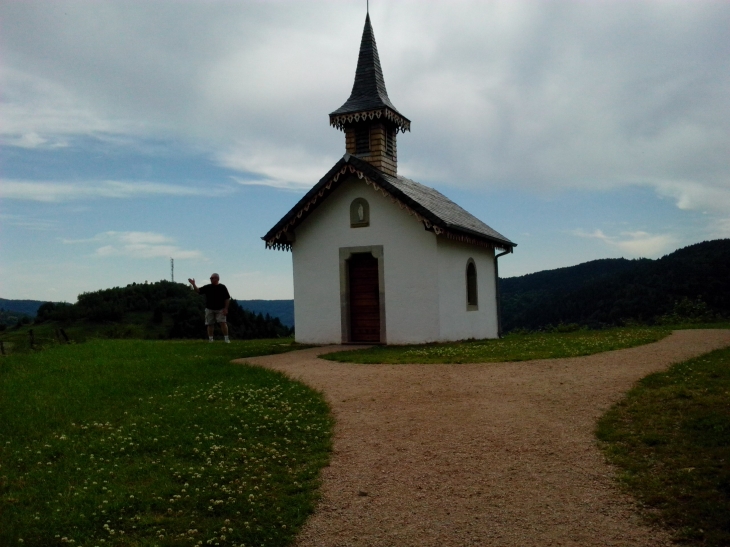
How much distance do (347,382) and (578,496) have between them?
603 centimetres

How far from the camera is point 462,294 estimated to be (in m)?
20.4

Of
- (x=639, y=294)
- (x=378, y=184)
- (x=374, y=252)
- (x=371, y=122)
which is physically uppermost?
(x=371, y=122)

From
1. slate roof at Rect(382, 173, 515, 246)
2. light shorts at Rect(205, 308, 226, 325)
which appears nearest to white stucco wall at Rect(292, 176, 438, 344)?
slate roof at Rect(382, 173, 515, 246)

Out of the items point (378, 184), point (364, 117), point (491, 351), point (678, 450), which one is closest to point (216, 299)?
point (378, 184)

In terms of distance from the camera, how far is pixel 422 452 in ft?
24.8

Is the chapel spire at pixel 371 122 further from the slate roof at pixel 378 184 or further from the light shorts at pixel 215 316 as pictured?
the light shorts at pixel 215 316

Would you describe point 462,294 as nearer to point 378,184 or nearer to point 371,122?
point 378,184

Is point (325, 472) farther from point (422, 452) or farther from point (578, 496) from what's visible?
point (578, 496)

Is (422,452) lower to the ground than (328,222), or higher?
lower

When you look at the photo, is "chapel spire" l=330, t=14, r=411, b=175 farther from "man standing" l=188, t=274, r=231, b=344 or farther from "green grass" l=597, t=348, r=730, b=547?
"green grass" l=597, t=348, r=730, b=547

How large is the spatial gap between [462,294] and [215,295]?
8045 millimetres

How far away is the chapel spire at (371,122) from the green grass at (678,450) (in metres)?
12.7

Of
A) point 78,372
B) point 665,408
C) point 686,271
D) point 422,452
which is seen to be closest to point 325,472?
point 422,452

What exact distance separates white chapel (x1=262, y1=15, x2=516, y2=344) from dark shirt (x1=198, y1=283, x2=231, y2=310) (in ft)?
7.35
